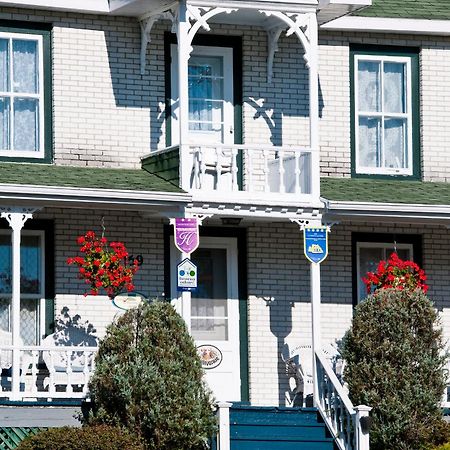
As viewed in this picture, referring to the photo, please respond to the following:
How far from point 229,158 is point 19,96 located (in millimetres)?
3227

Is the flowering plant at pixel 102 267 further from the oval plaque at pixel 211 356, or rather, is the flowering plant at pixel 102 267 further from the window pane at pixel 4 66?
the window pane at pixel 4 66

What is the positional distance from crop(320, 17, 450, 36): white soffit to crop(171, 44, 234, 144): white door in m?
1.71

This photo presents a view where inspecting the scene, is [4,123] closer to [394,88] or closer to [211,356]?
[211,356]

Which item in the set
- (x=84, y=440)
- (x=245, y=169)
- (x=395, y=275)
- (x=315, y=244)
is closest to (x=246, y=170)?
(x=245, y=169)

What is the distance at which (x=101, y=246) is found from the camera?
25.9 meters

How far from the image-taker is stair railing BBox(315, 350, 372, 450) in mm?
23812

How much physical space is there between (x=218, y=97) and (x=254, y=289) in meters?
3.00

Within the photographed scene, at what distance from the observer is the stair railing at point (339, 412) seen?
78.1 ft

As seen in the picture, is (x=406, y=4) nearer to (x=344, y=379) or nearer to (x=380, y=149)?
(x=380, y=149)

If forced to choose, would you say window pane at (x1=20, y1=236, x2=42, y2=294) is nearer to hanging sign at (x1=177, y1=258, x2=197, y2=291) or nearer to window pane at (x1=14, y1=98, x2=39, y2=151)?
window pane at (x1=14, y1=98, x2=39, y2=151)

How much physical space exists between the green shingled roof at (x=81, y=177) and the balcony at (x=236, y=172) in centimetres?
26

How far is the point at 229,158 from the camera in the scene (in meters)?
27.1

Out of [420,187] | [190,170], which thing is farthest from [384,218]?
[190,170]

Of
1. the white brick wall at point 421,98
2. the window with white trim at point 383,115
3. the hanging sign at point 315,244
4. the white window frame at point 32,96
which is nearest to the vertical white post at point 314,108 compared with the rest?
the hanging sign at point 315,244
